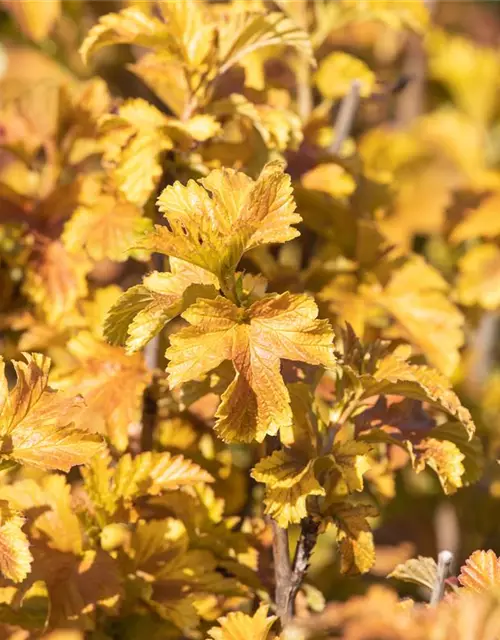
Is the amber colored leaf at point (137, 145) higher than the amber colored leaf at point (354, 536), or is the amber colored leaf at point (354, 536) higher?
the amber colored leaf at point (137, 145)

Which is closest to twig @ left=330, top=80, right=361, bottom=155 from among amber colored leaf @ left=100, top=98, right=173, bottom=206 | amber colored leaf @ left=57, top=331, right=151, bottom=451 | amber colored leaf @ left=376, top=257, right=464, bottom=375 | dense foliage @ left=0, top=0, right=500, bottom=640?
dense foliage @ left=0, top=0, right=500, bottom=640

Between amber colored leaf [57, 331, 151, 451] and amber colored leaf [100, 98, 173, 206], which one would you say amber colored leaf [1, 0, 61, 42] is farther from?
amber colored leaf [57, 331, 151, 451]

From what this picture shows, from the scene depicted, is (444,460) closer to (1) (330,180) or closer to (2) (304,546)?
(2) (304,546)

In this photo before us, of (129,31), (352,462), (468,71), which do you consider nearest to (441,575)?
(352,462)

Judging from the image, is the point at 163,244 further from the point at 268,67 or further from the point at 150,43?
the point at 268,67

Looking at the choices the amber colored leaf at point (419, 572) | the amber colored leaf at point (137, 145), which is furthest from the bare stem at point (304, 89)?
the amber colored leaf at point (419, 572)

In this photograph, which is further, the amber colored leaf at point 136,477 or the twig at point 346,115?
the twig at point 346,115

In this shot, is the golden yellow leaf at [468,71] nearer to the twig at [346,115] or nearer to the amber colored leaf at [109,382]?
the twig at [346,115]

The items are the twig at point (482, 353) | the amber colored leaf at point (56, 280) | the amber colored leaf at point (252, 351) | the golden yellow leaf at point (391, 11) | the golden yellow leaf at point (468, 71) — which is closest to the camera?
the amber colored leaf at point (252, 351)
